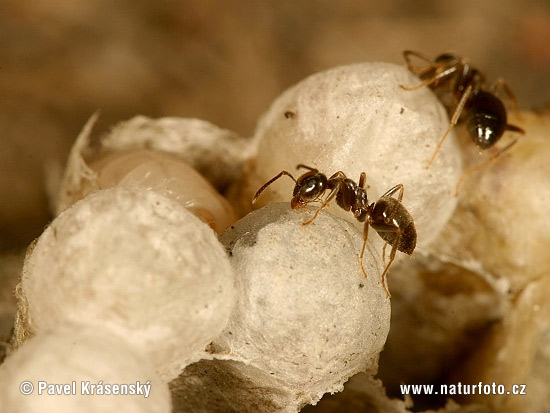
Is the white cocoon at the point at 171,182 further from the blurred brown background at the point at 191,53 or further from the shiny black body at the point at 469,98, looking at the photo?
the blurred brown background at the point at 191,53

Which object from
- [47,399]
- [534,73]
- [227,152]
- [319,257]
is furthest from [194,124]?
[534,73]

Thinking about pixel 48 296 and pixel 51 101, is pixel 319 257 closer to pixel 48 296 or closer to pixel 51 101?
pixel 48 296

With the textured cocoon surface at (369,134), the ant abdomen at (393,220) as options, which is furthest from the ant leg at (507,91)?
the ant abdomen at (393,220)

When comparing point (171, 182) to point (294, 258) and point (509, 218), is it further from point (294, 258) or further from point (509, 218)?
point (509, 218)

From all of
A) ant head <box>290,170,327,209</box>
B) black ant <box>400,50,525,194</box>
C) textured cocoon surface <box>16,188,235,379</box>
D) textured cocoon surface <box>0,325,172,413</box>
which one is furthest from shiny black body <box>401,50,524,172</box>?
textured cocoon surface <box>0,325,172,413</box>

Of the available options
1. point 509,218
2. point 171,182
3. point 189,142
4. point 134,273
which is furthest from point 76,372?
point 509,218
